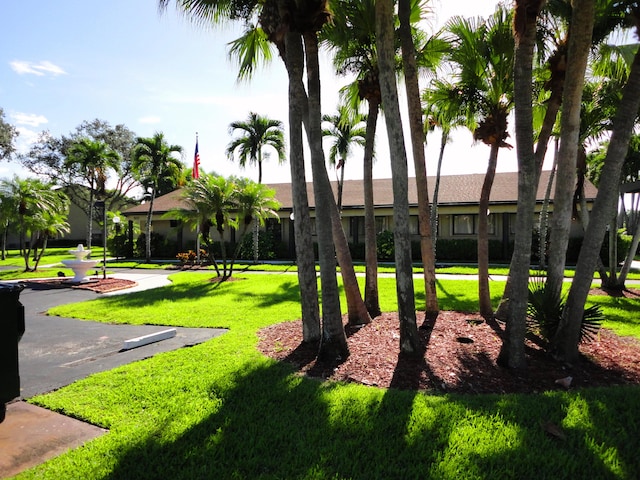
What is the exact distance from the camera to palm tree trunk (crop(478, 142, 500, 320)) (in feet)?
26.1

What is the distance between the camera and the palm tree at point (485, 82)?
25.0 feet

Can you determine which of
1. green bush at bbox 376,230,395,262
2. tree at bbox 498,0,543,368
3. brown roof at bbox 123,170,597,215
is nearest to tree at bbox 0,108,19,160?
brown roof at bbox 123,170,597,215

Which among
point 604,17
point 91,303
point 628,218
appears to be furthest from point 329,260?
point 628,218

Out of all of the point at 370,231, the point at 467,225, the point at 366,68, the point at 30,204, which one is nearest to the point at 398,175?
the point at 370,231

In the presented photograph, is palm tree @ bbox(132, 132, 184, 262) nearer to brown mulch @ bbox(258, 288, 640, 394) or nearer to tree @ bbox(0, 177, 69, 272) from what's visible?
tree @ bbox(0, 177, 69, 272)

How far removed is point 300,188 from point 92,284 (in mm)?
12292

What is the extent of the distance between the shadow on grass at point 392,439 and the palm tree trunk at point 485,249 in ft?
12.4

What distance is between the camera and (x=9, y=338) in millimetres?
3398

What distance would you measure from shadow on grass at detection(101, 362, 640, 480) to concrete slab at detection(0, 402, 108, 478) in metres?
0.63

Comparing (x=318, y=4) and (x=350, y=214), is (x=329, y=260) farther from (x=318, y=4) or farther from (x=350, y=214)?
(x=350, y=214)

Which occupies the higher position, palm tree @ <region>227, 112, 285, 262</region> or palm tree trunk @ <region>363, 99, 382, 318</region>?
palm tree @ <region>227, 112, 285, 262</region>

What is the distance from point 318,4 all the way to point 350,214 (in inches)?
719

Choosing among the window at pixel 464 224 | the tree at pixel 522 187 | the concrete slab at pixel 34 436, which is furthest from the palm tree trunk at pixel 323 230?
the window at pixel 464 224

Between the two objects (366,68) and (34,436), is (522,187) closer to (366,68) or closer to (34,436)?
(366,68)
